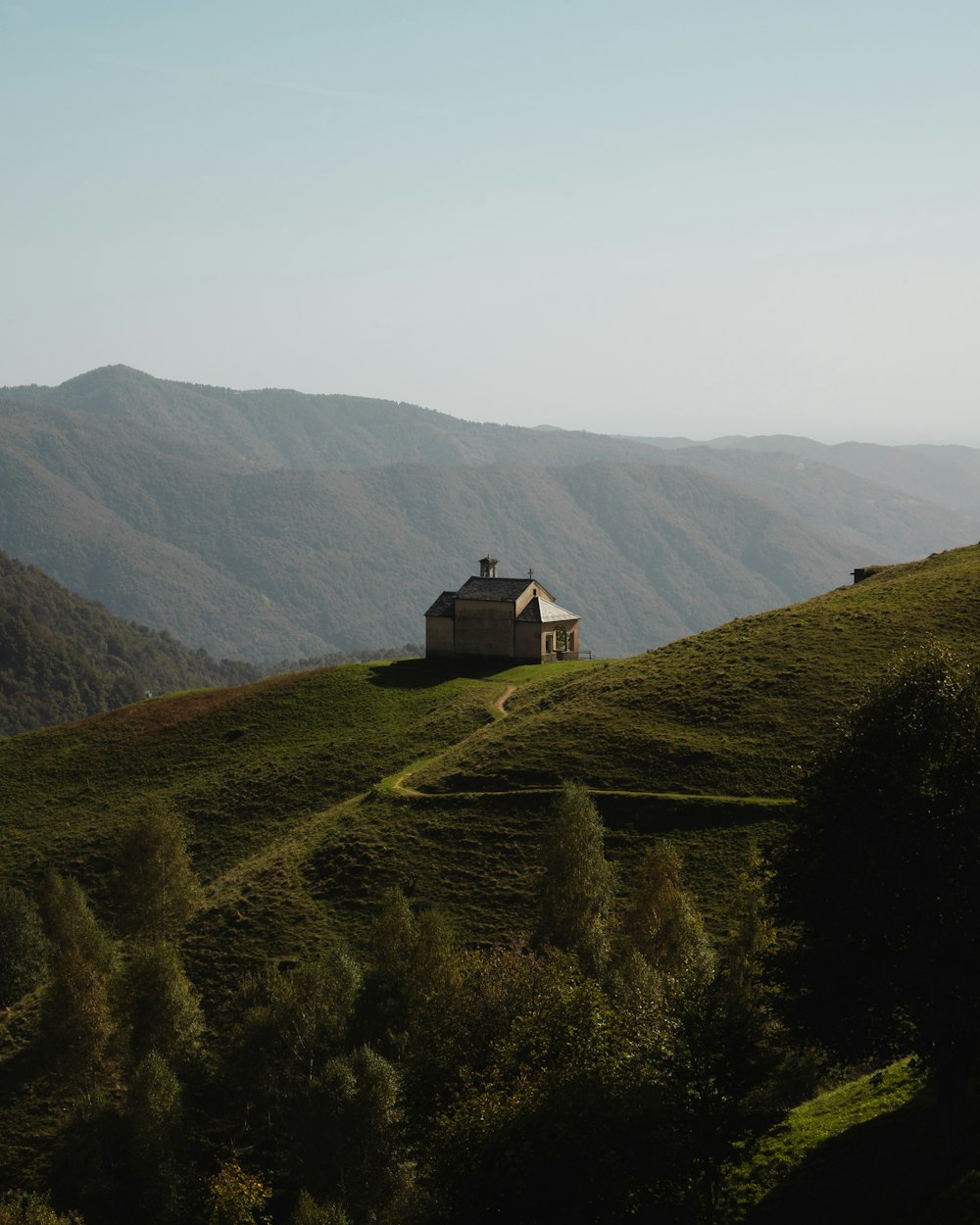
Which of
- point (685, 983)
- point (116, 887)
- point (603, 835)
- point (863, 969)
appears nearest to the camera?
point (863, 969)

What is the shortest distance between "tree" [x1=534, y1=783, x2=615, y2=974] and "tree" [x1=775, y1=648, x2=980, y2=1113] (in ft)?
68.0

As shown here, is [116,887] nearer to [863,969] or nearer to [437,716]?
[437,716]

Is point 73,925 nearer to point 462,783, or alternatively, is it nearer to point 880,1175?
point 462,783

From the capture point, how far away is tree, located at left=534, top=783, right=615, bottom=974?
52500mm

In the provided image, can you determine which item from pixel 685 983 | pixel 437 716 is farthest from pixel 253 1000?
pixel 437 716

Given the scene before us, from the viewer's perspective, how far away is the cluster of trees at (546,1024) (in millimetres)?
28875

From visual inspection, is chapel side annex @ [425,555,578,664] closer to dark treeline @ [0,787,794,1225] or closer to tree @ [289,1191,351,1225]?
dark treeline @ [0,787,794,1225]

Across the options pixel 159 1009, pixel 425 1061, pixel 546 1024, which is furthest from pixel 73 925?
pixel 546 1024

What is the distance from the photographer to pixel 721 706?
258 ft

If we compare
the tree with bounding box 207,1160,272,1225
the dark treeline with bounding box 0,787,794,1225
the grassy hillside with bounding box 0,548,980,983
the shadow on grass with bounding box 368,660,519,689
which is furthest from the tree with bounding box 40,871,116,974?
the shadow on grass with bounding box 368,660,519,689

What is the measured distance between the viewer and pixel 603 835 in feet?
210

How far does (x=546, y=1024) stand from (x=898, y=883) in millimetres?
9888

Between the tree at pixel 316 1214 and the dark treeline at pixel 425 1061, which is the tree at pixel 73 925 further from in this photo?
the tree at pixel 316 1214

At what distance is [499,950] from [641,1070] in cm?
1958
